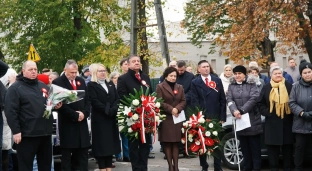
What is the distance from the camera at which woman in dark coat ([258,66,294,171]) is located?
1095 cm

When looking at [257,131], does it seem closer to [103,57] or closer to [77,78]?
[77,78]

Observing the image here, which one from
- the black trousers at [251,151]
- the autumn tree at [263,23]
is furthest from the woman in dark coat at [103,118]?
the autumn tree at [263,23]

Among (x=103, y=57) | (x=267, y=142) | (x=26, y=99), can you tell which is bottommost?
(x=267, y=142)

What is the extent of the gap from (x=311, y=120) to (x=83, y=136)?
408 cm

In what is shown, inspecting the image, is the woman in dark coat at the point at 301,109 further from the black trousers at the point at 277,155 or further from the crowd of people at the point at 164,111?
the black trousers at the point at 277,155

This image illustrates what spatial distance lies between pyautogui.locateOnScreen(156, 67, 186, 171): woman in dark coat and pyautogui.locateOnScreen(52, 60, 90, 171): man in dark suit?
146cm

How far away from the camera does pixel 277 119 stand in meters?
11.0

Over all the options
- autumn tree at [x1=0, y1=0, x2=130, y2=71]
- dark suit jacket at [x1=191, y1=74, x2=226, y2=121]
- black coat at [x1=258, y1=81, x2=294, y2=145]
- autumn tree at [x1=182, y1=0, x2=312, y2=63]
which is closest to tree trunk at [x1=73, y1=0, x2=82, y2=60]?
autumn tree at [x1=0, y1=0, x2=130, y2=71]

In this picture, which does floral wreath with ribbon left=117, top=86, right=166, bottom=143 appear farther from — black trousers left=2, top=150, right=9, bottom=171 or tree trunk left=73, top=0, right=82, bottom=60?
tree trunk left=73, top=0, right=82, bottom=60

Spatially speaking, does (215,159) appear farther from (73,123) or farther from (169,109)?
(73,123)

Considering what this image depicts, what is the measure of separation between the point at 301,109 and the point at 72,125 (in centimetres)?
408

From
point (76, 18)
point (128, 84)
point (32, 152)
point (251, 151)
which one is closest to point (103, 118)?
point (128, 84)

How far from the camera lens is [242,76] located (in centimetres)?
1141

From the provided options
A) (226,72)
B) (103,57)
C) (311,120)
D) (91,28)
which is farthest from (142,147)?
(91,28)
